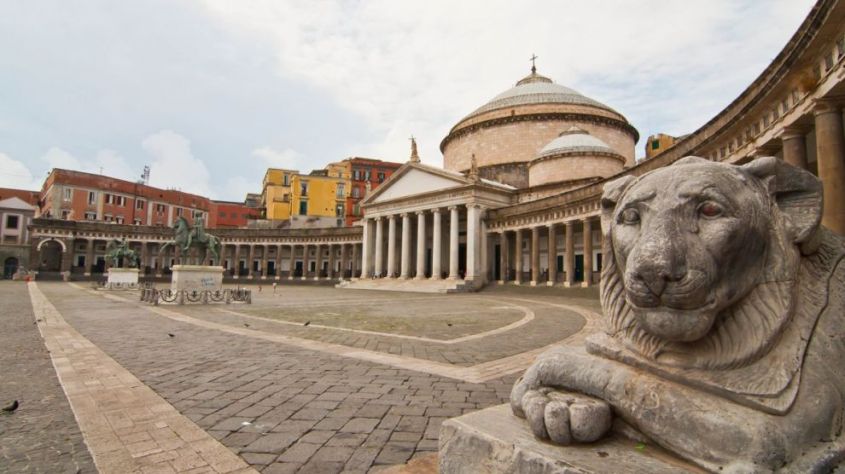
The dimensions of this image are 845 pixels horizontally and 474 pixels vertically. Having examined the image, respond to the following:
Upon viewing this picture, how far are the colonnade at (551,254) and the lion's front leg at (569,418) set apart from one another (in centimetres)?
Answer: 2770

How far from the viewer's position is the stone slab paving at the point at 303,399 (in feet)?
11.7

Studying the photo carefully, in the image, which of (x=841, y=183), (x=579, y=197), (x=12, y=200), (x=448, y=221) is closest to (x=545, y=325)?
(x=841, y=183)

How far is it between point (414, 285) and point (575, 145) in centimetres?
2000

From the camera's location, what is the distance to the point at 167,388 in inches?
214

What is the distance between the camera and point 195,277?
21.2 meters

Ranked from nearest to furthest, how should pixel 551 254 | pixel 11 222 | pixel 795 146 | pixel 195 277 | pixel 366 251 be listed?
1. pixel 795 146
2. pixel 195 277
3. pixel 551 254
4. pixel 366 251
5. pixel 11 222

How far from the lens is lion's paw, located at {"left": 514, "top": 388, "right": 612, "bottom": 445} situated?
2.07 metres

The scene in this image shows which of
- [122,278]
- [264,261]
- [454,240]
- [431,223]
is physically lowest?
[122,278]

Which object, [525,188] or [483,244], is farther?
[525,188]

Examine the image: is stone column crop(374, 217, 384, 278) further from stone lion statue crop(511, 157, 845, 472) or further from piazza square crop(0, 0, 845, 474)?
stone lion statue crop(511, 157, 845, 472)

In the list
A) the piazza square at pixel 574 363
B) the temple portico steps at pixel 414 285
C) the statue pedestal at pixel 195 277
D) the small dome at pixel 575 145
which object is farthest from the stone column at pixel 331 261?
the piazza square at pixel 574 363

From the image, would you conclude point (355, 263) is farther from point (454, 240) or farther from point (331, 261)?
point (454, 240)

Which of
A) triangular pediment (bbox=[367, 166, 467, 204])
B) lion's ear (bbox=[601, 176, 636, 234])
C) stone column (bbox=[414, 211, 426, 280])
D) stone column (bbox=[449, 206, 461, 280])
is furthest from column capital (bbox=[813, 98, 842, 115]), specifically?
stone column (bbox=[414, 211, 426, 280])

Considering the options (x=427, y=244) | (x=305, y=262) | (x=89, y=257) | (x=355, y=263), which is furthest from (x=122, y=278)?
(x=427, y=244)
